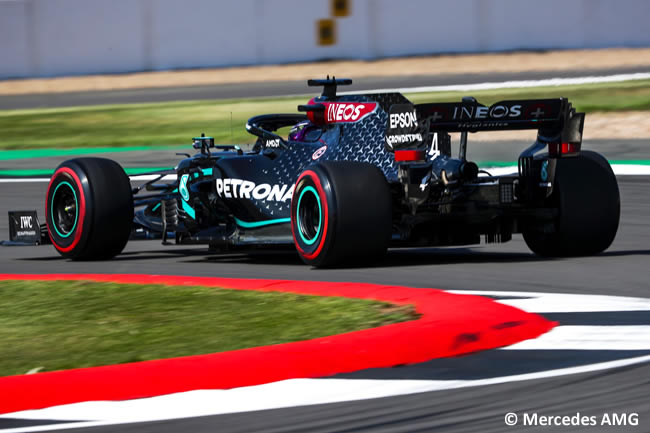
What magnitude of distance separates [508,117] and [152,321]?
12.3 feet

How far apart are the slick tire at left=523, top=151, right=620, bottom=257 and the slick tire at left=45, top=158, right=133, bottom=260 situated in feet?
12.1

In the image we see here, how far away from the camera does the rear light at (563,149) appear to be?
997 centimetres

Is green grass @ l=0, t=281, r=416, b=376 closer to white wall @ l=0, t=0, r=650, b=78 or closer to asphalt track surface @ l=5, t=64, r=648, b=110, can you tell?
asphalt track surface @ l=5, t=64, r=648, b=110

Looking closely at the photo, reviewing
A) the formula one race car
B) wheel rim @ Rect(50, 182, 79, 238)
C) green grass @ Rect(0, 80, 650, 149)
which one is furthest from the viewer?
green grass @ Rect(0, 80, 650, 149)

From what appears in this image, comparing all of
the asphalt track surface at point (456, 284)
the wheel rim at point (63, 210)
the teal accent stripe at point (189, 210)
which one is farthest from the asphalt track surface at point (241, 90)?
the wheel rim at point (63, 210)

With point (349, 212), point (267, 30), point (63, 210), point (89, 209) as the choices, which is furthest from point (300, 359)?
point (267, 30)

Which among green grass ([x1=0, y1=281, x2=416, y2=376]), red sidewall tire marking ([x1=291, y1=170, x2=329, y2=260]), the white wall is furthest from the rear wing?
the white wall

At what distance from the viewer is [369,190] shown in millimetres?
9273

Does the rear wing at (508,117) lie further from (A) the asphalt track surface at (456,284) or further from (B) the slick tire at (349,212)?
(A) the asphalt track surface at (456,284)

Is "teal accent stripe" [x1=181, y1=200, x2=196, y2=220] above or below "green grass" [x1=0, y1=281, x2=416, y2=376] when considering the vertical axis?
above

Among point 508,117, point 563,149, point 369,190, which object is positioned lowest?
point 369,190

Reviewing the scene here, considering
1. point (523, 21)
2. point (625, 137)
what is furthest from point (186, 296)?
point (523, 21)

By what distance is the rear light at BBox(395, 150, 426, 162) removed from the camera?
941cm

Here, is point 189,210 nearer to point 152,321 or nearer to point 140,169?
point 152,321
